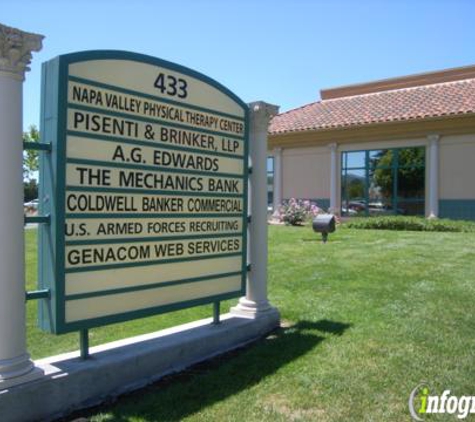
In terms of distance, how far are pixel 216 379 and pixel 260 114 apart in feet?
8.95

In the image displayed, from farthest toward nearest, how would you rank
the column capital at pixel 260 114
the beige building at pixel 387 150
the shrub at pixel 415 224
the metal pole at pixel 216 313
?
the beige building at pixel 387 150
the shrub at pixel 415 224
the column capital at pixel 260 114
the metal pole at pixel 216 313

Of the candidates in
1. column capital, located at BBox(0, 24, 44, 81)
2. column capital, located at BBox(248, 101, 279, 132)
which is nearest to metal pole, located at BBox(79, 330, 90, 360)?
column capital, located at BBox(0, 24, 44, 81)

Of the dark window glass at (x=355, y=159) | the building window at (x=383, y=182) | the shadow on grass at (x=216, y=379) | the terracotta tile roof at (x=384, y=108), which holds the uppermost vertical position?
the terracotta tile roof at (x=384, y=108)

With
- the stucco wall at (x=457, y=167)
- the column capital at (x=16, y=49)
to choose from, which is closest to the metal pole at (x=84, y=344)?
the column capital at (x=16, y=49)

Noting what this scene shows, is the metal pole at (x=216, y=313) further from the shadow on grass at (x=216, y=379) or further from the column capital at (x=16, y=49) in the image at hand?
the column capital at (x=16, y=49)

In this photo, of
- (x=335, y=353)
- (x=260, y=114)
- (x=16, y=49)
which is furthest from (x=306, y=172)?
(x=16, y=49)

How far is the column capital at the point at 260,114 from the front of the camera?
543 centimetres

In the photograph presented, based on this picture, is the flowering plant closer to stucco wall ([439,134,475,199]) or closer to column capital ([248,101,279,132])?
stucco wall ([439,134,475,199])

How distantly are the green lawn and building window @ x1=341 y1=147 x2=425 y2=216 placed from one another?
12353 millimetres

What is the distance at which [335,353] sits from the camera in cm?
462

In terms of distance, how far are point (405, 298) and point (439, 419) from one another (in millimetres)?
3260

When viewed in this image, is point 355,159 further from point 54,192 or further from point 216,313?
point 54,192

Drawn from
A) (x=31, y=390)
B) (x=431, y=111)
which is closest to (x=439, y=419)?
(x=31, y=390)

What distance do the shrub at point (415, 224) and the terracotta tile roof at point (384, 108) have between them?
4.01 metres
